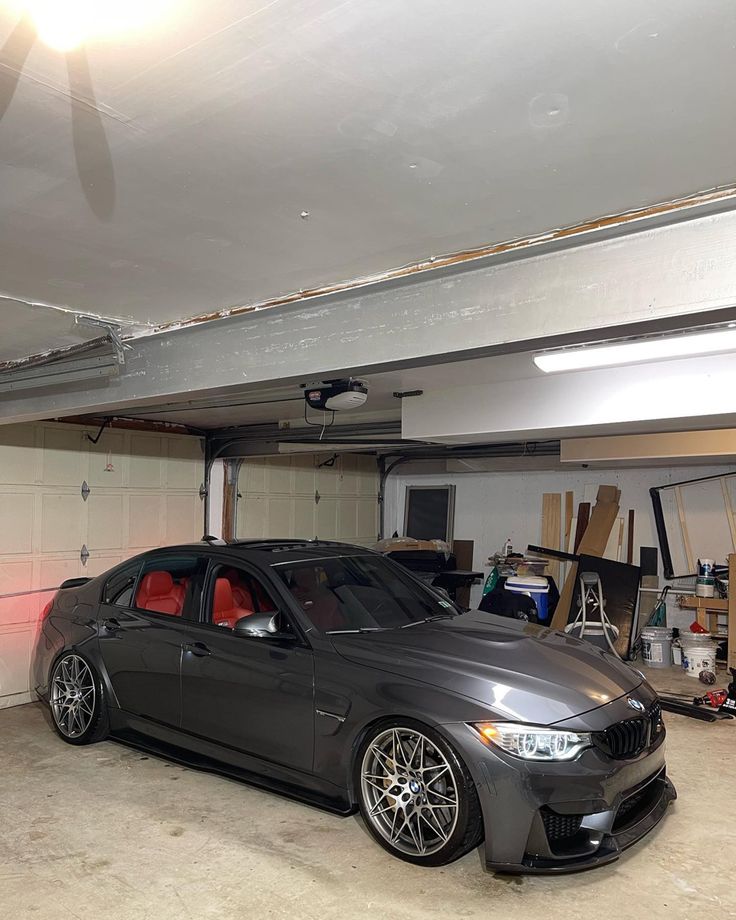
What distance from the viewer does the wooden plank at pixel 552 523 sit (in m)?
9.39

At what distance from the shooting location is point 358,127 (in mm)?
1652

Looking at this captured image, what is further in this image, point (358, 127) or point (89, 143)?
point (89, 143)

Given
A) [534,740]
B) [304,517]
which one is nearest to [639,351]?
[534,740]

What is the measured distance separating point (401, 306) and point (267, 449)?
5209 millimetres

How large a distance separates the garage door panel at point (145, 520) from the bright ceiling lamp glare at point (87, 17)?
20.1 feet

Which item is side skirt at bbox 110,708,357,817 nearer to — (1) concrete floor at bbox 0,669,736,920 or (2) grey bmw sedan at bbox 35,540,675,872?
(2) grey bmw sedan at bbox 35,540,675,872

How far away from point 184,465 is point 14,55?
6491 mm

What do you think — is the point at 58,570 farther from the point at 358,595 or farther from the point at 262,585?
the point at 358,595

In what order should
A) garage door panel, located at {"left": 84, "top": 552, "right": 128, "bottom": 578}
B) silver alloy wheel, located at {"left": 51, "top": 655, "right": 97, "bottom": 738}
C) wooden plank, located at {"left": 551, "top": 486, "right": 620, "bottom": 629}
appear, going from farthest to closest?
1. wooden plank, located at {"left": 551, "top": 486, "right": 620, "bottom": 629}
2. garage door panel, located at {"left": 84, "top": 552, "right": 128, "bottom": 578}
3. silver alloy wheel, located at {"left": 51, "top": 655, "right": 97, "bottom": 738}

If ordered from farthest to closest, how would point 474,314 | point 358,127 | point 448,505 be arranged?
point 448,505 < point 474,314 < point 358,127

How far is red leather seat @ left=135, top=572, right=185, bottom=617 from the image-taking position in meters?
4.59

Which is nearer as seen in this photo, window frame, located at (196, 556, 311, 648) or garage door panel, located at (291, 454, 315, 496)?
window frame, located at (196, 556, 311, 648)

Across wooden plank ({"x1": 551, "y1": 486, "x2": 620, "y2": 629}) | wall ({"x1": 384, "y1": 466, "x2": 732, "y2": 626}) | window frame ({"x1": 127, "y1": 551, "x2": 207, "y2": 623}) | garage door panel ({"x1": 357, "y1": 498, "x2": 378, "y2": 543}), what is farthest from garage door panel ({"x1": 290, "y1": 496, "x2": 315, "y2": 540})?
window frame ({"x1": 127, "y1": 551, "x2": 207, "y2": 623})

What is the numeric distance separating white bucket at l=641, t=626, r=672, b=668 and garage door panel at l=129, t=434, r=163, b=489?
17.6ft
